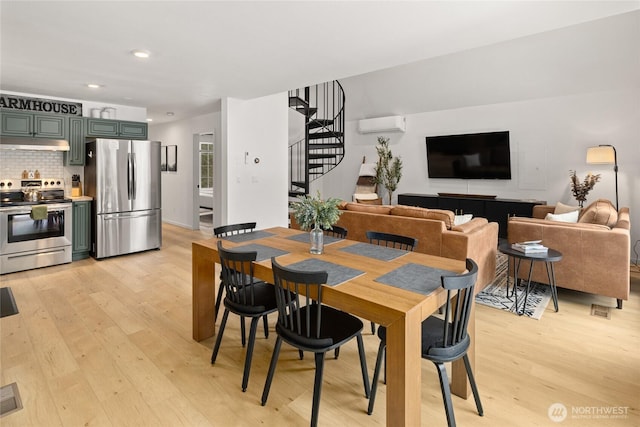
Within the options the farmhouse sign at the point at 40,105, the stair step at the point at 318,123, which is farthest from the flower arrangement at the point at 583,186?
the farmhouse sign at the point at 40,105

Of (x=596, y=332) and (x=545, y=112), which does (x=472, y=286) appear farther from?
(x=545, y=112)

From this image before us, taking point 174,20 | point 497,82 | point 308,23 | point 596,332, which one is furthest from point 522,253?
point 497,82

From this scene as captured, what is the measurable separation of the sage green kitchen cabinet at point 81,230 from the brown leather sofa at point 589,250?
5.82 metres

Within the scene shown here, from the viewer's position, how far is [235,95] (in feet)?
17.6

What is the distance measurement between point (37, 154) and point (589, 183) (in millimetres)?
8597

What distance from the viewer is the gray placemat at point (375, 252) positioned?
245 cm

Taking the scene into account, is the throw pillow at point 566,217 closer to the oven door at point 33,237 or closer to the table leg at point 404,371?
the table leg at point 404,371

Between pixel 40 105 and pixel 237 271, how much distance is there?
511 cm

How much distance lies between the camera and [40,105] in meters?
5.31

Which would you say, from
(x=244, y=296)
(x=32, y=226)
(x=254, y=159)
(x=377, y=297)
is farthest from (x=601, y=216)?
Result: (x=32, y=226)

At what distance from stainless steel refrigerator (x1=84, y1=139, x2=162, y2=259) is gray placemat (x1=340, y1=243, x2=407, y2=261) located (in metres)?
4.28

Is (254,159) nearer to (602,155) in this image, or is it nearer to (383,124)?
(383,124)

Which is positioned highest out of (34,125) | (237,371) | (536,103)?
(536,103)

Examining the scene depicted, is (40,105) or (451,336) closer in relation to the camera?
(451,336)
